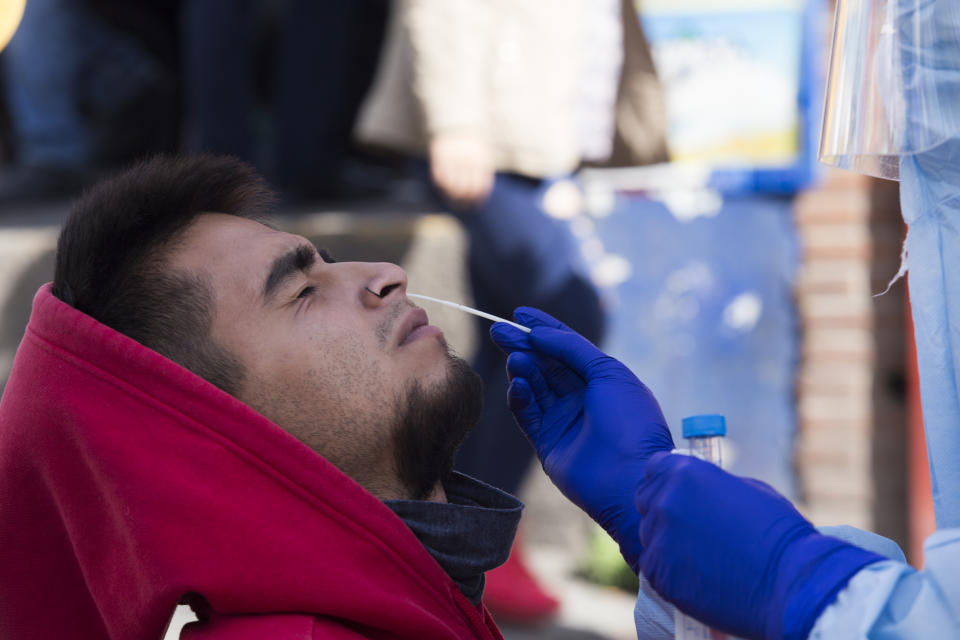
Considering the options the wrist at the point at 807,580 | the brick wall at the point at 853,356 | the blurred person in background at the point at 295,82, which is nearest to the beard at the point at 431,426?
the wrist at the point at 807,580

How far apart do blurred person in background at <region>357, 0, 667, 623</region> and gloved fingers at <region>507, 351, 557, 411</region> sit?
3.90 ft

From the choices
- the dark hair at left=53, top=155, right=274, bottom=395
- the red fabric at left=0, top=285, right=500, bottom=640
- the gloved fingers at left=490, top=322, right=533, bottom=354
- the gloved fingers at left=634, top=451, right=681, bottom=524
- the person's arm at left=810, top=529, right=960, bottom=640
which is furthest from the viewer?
the gloved fingers at left=490, top=322, right=533, bottom=354

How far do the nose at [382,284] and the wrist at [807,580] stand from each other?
2.30 ft

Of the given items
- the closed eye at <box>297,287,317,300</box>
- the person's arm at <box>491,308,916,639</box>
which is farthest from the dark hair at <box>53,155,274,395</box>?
the person's arm at <box>491,308,916,639</box>

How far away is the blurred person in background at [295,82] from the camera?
3439 mm

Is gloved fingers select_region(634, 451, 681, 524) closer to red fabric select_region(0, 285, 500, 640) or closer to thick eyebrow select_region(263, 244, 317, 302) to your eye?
red fabric select_region(0, 285, 500, 640)

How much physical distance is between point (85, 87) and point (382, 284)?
122 inches

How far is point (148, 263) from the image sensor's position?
1459 millimetres

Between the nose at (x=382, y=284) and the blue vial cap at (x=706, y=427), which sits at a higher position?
the blue vial cap at (x=706, y=427)

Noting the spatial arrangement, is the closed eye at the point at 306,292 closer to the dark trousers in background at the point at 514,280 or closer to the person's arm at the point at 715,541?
the person's arm at the point at 715,541

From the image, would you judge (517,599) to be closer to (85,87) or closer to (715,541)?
(715,541)

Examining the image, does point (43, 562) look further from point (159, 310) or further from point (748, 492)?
point (748, 492)

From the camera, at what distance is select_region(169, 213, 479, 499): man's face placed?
141cm

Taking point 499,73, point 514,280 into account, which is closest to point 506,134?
point 499,73
